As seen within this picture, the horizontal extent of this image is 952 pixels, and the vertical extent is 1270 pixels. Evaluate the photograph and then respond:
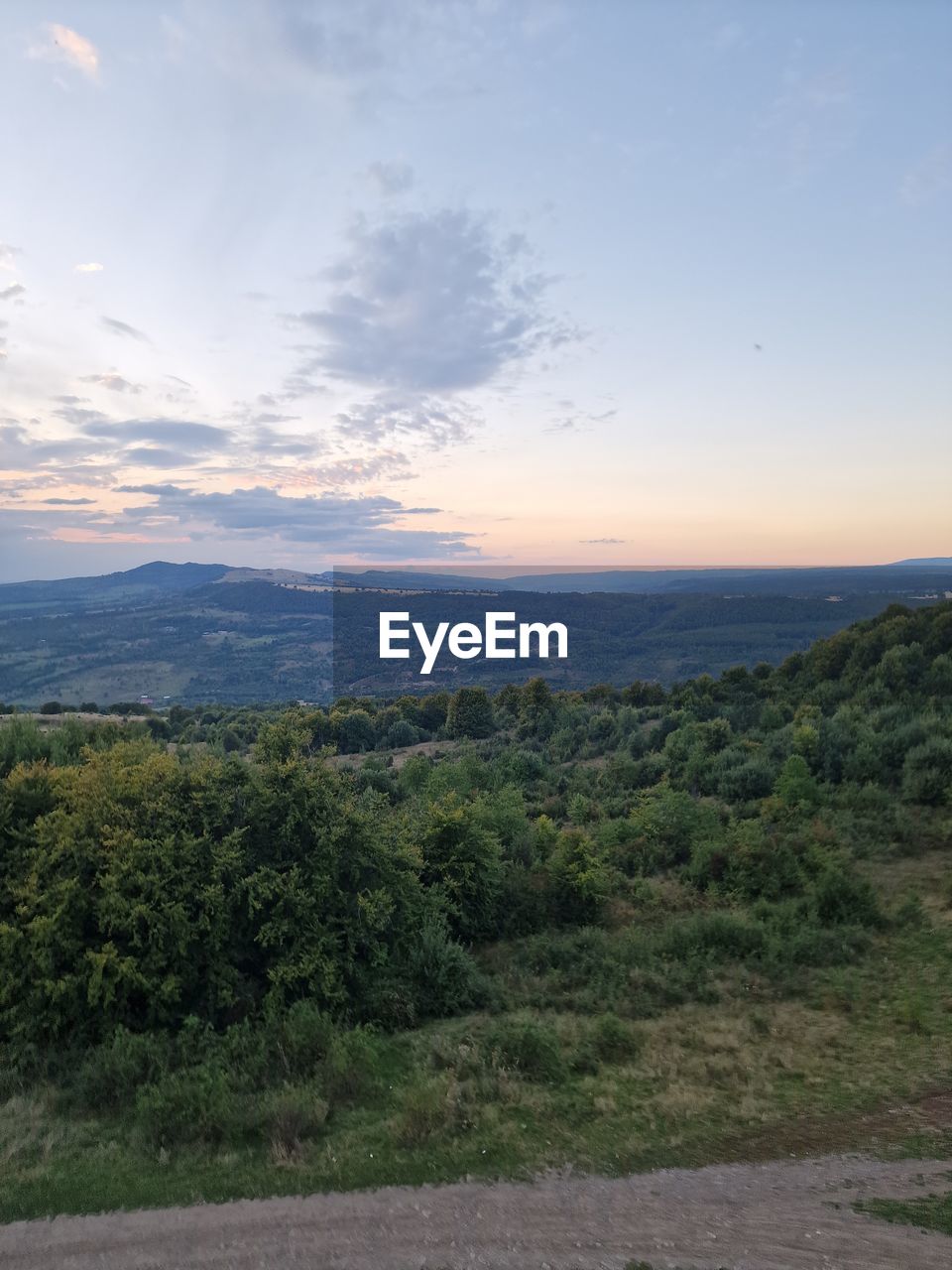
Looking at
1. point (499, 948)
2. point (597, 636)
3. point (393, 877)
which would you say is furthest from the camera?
point (597, 636)

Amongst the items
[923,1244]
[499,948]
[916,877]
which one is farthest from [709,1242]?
[916,877]

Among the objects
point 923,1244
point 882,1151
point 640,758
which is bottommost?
point 640,758

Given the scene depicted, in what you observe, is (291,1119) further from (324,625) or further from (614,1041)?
(324,625)

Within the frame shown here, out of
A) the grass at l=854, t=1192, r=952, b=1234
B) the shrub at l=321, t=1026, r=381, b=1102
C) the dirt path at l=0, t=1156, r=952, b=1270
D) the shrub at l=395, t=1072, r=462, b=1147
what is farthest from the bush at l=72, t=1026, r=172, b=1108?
the grass at l=854, t=1192, r=952, b=1234

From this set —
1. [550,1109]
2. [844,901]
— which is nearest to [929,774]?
[844,901]

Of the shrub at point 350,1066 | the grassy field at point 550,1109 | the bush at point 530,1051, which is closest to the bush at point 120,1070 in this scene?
the grassy field at point 550,1109

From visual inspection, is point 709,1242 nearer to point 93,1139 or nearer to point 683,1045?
point 683,1045
